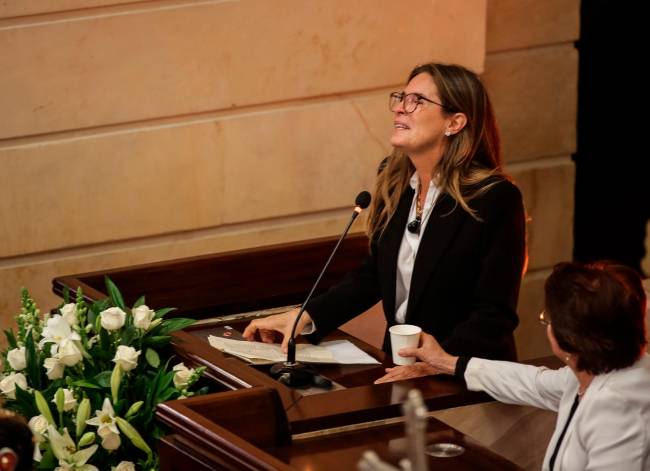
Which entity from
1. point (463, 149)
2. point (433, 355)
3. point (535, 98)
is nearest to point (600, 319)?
point (433, 355)

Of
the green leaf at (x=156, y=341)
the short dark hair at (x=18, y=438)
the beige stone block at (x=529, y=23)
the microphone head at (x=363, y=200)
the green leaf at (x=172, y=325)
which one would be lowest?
the green leaf at (x=156, y=341)

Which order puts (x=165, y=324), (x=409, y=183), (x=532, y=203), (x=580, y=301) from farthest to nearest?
(x=532, y=203), (x=409, y=183), (x=165, y=324), (x=580, y=301)

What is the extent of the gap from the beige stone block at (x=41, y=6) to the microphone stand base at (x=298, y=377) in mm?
2056

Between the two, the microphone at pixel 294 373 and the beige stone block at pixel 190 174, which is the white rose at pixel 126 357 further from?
the beige stone block at pixel 190 174

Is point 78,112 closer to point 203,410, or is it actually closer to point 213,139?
point 213,139

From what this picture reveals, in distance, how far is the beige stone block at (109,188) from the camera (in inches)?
203

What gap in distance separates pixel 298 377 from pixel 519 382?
26.0 inches

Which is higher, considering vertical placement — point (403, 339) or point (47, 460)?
point (403, 339)

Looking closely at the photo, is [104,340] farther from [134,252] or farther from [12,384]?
[134,252]

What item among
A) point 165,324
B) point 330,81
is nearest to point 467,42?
point 330,81

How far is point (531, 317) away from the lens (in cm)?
650

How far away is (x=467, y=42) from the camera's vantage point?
5641 mm

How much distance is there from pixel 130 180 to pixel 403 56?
4.24 ft

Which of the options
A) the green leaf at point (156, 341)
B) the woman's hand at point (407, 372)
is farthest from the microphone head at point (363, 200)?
the green leaf at point (156, 341)
